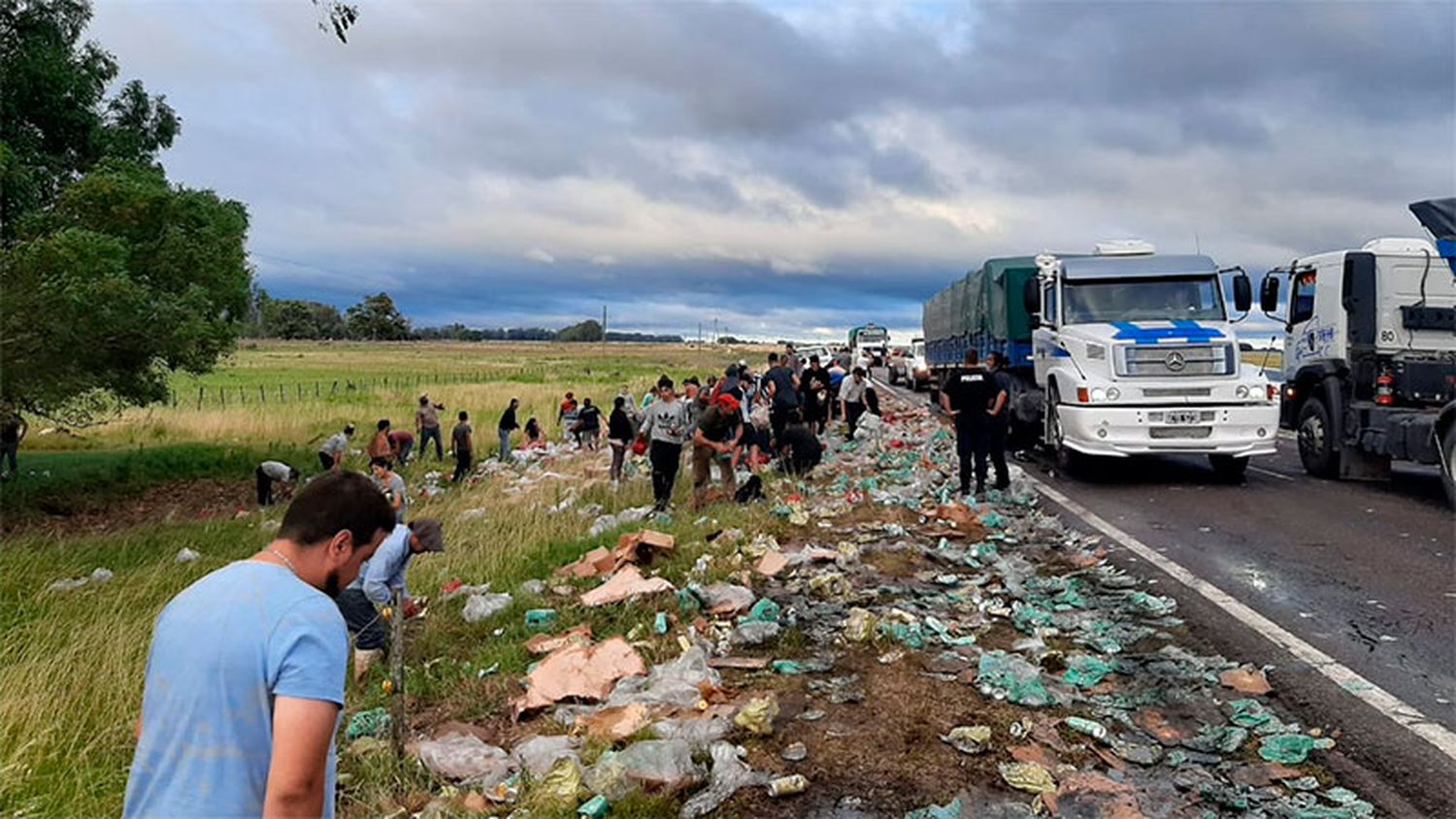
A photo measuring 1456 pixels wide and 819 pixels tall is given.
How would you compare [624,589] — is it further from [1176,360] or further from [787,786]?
[1176,360]

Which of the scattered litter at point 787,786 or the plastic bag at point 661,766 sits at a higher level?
the plastic bag at point 661,766

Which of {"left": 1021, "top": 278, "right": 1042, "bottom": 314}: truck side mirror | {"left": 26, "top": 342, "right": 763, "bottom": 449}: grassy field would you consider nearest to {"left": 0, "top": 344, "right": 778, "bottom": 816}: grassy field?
{"left": 26, "top": 342, "right": 763, "bottom": 449}: grassy field

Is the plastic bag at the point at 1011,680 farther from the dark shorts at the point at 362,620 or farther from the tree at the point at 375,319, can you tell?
the tree at the point at 375,319

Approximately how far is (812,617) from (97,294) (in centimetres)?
1035

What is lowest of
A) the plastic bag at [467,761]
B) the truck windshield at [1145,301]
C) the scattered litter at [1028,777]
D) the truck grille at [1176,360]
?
the plastic bag at [467,761]

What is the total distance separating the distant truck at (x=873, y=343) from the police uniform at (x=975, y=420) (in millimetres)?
39160

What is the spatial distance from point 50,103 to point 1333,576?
696 inches

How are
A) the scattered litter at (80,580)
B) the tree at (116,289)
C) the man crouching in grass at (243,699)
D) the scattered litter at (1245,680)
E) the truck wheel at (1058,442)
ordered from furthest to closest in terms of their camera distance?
the truck wheel at (1058,442) → the tree at (116,289) → the scattered litter at (80,580) → the scattered litter at (1245,680) → the man crouching in grass at (243,699)

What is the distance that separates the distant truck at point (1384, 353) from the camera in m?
9.85

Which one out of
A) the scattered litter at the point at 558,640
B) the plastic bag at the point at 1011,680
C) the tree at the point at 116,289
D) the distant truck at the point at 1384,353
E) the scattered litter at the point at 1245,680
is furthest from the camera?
the tree at the point at 116,289

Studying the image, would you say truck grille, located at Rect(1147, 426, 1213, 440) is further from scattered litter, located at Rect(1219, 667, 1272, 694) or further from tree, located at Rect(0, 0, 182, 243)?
tree, located at Rect(0, 0, 182, 243)

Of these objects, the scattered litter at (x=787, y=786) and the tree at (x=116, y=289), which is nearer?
the scattered litter at (x=787, y=786)

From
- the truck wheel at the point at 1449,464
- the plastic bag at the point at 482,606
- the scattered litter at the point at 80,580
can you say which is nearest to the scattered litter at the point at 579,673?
the plastic bag at the point at 482,606

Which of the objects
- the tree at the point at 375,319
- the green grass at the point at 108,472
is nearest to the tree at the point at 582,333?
the tree at the point at 375,319
